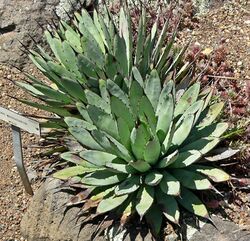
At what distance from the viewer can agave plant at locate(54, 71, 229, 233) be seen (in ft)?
12.0

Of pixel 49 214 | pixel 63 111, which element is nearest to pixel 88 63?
pixel 63 111

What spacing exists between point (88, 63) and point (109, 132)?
567 mm

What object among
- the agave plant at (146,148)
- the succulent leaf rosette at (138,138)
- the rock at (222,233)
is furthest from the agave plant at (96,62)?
the rock at (222,233)

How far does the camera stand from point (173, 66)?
4395 mm

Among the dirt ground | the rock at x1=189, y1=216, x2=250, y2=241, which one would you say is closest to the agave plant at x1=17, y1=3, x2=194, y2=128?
the dirt ground

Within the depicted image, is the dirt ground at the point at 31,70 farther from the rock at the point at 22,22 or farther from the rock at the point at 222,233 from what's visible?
the rock at the point at 222,233

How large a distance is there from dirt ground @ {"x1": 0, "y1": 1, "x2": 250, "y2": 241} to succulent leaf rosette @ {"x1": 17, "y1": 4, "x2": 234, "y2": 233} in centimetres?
73

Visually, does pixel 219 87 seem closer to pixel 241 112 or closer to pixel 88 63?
pixel 241 112

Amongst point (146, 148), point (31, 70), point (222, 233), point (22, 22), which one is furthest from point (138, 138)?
point (22, 22)

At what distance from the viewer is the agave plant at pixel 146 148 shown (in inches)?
144

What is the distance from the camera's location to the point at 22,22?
19.5 feet

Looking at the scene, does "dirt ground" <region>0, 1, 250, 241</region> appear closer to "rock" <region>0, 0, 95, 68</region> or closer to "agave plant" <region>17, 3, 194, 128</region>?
"rock" <region>0, 0, 95, 68</region>

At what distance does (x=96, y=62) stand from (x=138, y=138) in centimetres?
82

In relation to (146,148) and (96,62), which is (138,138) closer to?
(146,148)
